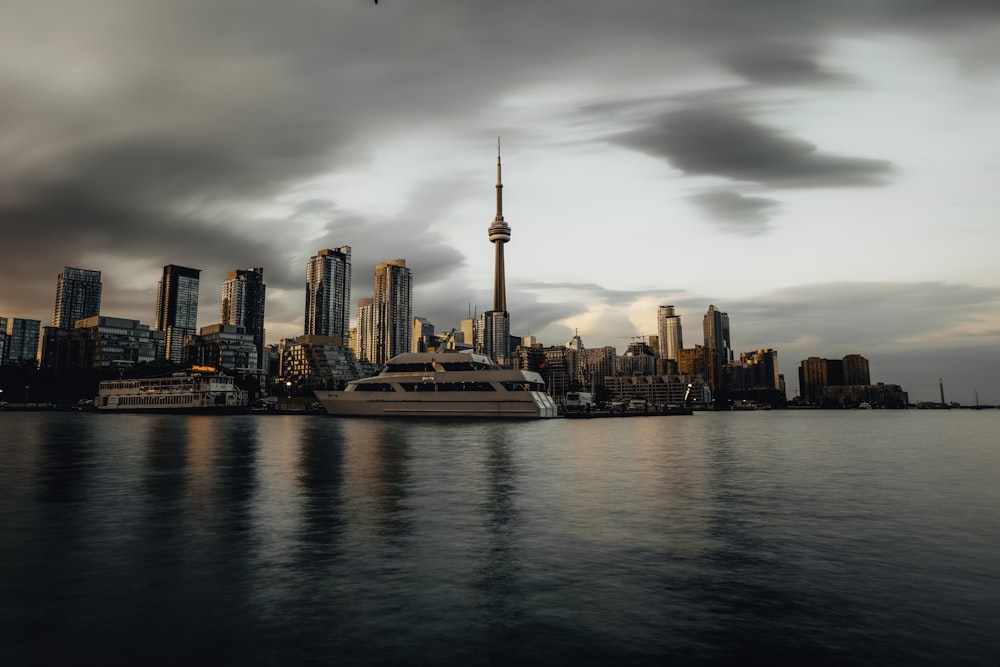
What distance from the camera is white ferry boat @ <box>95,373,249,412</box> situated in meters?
158

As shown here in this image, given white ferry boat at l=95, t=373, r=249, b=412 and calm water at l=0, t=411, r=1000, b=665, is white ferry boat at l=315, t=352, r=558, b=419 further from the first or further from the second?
white ferry boat at l=95, t=373, r=249, b=412

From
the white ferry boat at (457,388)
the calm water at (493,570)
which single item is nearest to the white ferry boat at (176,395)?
the white ferry boat at (457,388)

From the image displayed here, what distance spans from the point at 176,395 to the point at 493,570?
169150 mm

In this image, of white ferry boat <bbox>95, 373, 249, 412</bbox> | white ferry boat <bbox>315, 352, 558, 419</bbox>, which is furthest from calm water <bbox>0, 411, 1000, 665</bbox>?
white ferry boat <bbox>95, 373, 249, 412</bbox>

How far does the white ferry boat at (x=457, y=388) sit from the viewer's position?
327ft

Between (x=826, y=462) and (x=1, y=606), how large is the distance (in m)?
45.1

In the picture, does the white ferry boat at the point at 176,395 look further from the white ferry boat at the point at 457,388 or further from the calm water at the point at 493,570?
the calm water at the point at 493,570

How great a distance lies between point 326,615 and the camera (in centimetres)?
1117

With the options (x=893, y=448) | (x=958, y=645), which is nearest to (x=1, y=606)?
(x=958, y=645)

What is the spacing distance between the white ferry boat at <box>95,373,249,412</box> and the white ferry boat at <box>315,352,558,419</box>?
77081 mm

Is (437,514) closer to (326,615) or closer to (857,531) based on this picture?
(326,615)

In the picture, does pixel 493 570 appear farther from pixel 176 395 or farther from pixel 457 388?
pixel 176 395

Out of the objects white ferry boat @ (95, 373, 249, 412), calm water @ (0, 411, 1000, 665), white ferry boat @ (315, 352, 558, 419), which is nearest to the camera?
calm water @ (0, 411, 1000, 665)

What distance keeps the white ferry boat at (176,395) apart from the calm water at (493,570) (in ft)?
459
